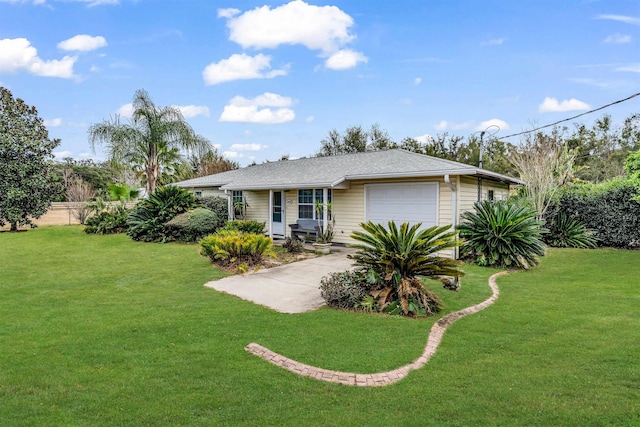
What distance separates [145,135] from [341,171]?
502 inches

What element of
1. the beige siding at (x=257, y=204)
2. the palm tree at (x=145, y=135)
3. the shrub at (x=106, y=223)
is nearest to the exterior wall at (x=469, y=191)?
the beige siding at (x=257, y=204)

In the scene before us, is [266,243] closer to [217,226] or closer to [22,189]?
[217,226]

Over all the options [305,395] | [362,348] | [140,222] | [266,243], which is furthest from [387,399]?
[140,222]

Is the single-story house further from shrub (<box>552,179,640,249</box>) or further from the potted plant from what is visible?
shrub (<box>552,179,640,249</box>)

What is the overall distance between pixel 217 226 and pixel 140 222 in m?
3.05

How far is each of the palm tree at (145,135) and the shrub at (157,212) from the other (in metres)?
6.25

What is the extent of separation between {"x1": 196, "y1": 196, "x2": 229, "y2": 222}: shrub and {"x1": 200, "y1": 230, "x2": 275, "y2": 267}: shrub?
260 inches

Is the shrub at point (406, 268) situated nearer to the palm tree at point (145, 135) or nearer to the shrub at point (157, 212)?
the shrub at point (157, 212)

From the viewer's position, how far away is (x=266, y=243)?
9.70 metres

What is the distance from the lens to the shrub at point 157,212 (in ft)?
48.0

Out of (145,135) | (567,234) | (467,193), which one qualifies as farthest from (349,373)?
(145,135)

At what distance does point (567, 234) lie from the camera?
1343 centimetres

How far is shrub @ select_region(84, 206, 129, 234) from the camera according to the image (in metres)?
16.9

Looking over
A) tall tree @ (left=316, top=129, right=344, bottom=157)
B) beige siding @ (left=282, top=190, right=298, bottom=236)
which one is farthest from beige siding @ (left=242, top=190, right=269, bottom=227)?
tall tree @ (left=316, top=129, right=344, bottom=157)
